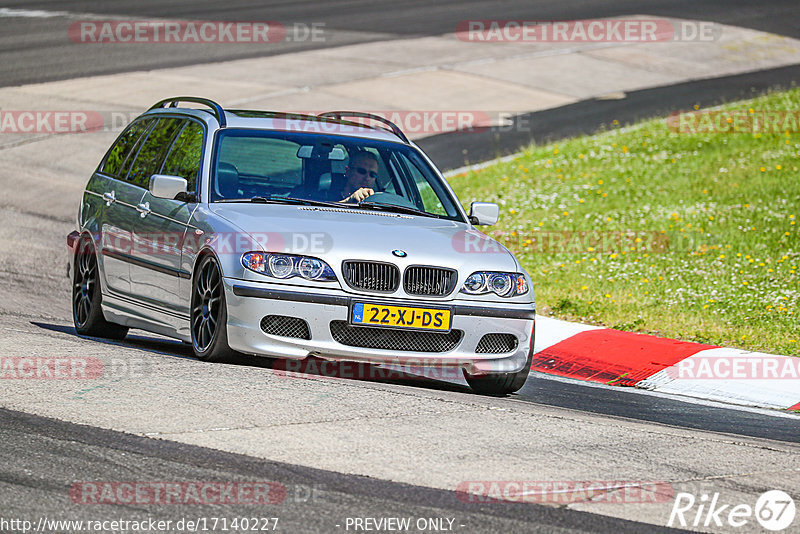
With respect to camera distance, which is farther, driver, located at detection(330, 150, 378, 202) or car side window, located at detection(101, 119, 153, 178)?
car side window, located at detection(101, 119, 153, 178)

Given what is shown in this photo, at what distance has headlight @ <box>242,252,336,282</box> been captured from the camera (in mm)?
7590

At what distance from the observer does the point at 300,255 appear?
761cm

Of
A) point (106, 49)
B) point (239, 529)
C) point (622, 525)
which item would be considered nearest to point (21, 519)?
point (239, 529)

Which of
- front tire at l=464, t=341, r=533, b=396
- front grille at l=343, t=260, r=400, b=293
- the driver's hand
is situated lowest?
front tire at l=464, t=341, r=533, b=396

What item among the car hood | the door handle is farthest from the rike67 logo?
the door handle

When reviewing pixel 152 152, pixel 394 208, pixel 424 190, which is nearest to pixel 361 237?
pixel 394 208

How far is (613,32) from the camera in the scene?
30.7 m

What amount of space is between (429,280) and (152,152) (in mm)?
2832

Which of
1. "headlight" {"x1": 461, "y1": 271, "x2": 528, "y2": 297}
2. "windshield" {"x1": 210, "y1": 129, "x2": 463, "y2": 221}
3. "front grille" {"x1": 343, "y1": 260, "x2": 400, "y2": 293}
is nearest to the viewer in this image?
"front grille" {"x1": 343, "y1": 260, "x2": 400, "y2": 293}

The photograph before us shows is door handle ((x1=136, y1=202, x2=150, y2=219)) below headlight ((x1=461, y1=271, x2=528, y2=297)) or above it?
above

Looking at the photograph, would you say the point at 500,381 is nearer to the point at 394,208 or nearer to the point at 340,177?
the point at 394,208

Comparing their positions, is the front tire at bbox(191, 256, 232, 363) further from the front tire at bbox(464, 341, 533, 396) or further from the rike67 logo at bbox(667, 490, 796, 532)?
the rike67 logo at bbox(667, 490, 796, 532)

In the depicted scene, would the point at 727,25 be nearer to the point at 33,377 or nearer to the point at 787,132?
the point at 787,132

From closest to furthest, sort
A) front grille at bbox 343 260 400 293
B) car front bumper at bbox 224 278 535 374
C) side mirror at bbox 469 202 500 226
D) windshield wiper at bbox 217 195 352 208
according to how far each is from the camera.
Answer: car front bumper at bbox 224 278 535 374
front grille at bbox 343 260 400 293
windshield wiper at bbox 217 195 352 208
side mirror at bbox 469 202 500 226
